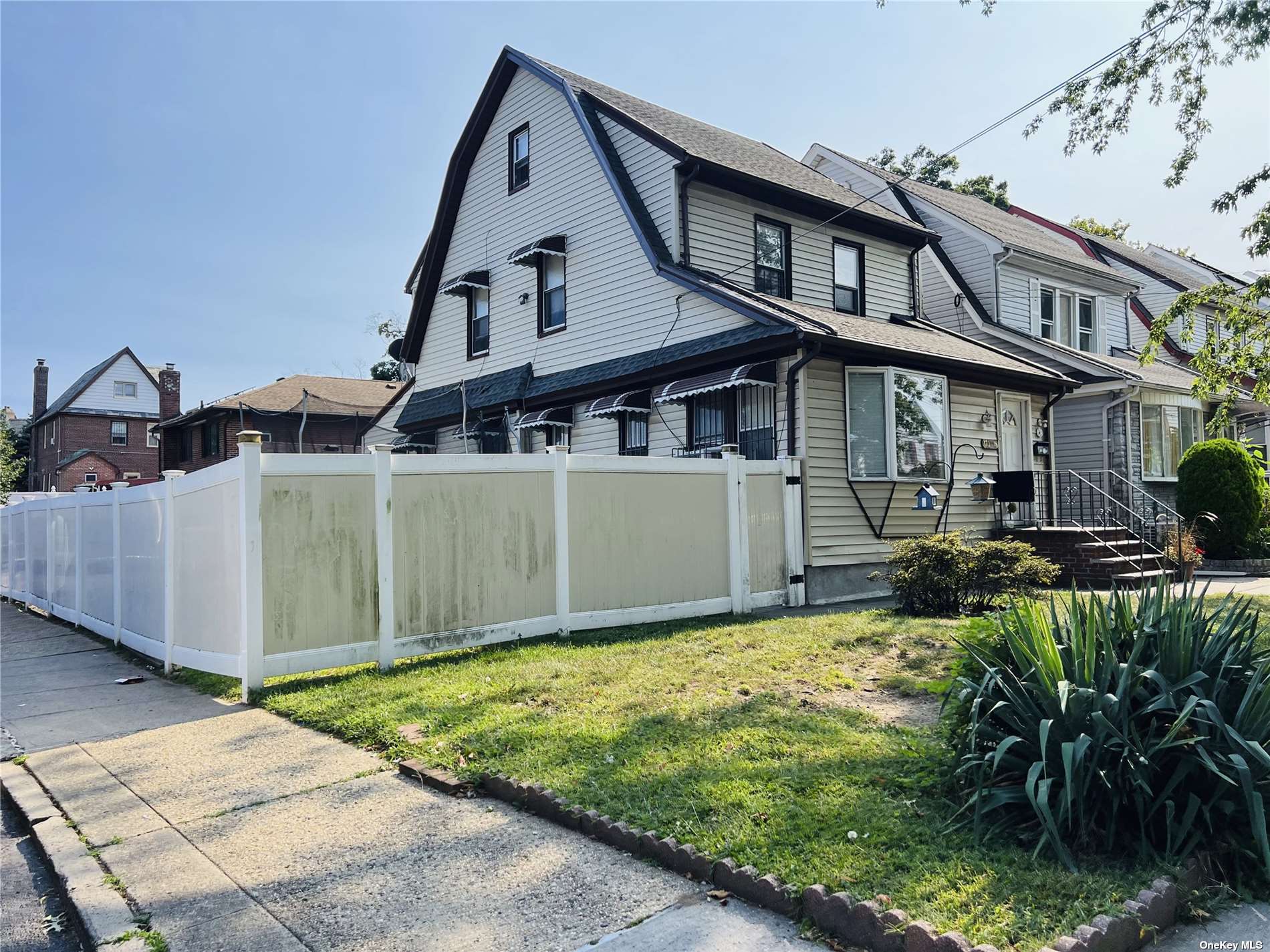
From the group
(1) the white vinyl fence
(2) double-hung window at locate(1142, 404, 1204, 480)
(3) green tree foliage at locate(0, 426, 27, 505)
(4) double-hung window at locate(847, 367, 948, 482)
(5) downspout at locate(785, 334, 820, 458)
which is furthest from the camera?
(3) green tree foliage at locate(0, 426, 27, 505)

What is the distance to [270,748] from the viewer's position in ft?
18.1

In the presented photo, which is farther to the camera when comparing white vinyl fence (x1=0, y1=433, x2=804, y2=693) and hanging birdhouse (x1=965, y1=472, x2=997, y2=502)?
hanging birdhouse (x1=965, y1=472, x2=997, y2=502)

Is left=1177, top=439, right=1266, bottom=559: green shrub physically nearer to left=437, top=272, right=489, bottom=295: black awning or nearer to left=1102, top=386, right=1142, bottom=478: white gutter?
left=1102, top=386, right=1142, bottom=478: white gutter

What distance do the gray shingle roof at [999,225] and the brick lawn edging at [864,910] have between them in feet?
58.1

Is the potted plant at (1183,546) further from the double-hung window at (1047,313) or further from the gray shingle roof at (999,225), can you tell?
the gray shingle roof at (999,225)

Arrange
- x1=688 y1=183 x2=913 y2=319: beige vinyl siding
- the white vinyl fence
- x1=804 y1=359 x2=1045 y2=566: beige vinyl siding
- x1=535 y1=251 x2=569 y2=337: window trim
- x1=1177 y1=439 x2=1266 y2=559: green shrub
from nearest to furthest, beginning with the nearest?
the white vinyl fence
x1=804 y1=359 x2=1045 y2=566: beige vinyl siding
x1=688 y1=183 x2=913 y2=319: beige vinyl siding
x1=535 y1=251 x2=569 y2=337: window trim
x1=1177 y1=439 x2=1266 y2=559: green shrub

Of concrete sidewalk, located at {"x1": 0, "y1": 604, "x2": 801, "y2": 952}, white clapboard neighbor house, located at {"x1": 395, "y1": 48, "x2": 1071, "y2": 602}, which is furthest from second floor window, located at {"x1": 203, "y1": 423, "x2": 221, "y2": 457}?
concrete sidewalk, located at {"x1": 0, "y1": 604, "x2": 801, "y2": 952}

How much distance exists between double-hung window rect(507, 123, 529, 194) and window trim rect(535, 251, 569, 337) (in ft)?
5.64

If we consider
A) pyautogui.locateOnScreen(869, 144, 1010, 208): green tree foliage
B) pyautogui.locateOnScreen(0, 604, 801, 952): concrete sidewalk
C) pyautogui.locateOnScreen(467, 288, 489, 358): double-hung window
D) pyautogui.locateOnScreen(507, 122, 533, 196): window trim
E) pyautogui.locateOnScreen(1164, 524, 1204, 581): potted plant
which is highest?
pyautogui.locateOnScreen(869, 144, 1010, 208): green tree foliage

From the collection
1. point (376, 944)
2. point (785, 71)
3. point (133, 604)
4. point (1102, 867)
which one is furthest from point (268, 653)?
point (785, 71)

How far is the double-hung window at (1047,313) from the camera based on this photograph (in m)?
19.7

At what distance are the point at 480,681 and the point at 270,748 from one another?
1625 millimetres

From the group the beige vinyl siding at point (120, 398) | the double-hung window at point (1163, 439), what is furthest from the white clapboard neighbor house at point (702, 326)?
the beige vinyl siding at point (120, 398)

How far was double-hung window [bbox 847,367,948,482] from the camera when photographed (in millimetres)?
11938
